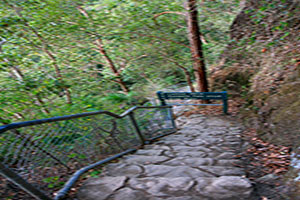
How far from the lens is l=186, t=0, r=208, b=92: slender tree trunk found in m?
7.10

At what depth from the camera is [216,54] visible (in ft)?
30.5

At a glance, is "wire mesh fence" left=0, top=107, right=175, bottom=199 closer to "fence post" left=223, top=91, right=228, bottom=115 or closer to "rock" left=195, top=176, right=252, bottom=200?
"rock" left=195, top=176, right=252, bottom=200

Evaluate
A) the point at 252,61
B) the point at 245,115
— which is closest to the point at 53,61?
the point at 245,115

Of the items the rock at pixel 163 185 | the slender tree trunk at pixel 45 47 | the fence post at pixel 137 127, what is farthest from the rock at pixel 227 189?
the slender tree trunk at pixel 45 47

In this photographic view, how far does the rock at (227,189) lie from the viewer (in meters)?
2.28

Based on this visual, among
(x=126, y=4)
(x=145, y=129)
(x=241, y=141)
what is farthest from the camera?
(x=126, y=4)

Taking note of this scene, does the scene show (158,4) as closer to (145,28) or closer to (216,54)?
(145,28)

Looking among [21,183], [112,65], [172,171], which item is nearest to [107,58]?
[112,65]

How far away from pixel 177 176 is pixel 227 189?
73cm

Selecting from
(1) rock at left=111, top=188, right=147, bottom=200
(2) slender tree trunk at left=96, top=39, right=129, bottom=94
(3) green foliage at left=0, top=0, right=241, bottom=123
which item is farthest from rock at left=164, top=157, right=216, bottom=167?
(2) slender tree trunk at left=96, top=39, right=129, bottom=94

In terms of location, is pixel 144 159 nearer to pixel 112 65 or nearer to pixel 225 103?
pixel 225 103

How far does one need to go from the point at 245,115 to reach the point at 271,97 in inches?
51.0

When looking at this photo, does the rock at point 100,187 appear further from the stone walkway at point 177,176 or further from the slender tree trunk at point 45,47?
the slender tree trunk at point 45,47

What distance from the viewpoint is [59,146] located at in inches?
106
